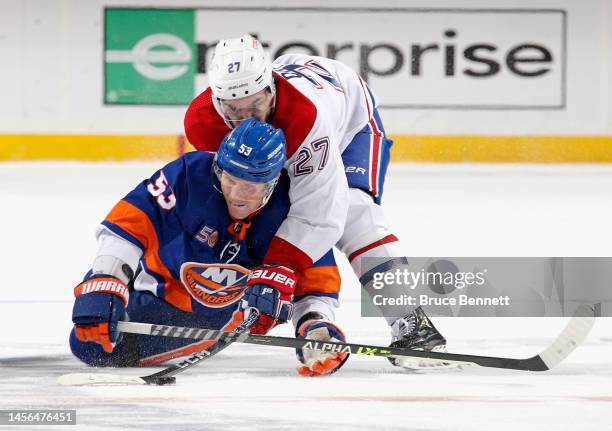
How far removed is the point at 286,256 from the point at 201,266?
0.20 m

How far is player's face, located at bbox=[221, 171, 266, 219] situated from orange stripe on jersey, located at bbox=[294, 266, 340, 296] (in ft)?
0.91

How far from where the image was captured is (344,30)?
783cm

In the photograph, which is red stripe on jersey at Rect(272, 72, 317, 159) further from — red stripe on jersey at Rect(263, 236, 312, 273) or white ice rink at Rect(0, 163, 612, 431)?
white ice rink at Rect(0, 163, 612, 431)

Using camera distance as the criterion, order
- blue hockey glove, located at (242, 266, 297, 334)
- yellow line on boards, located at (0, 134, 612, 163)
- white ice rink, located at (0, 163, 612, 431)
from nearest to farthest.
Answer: white ice rink, located at (0, 163, 612, 431), blue hockey glove, located at (242, 266, 297, 334), yellow line on boards, located at (0, 134, 612, 163)

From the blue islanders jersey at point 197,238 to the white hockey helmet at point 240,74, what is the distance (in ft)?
0.69

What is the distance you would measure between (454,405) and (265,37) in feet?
18.7

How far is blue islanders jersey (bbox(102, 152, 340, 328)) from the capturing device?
265 centimetres

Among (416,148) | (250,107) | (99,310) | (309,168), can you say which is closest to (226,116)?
(250,107)

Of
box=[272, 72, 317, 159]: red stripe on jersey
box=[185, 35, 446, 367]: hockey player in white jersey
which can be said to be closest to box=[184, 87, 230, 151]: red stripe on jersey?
box=[185, 35, 446, 367]: hockey player in white jersey

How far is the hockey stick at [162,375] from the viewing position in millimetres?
2488

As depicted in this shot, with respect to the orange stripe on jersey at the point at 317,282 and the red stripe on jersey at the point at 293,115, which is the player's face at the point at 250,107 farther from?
the orange stripe on jersey at the point at 317,282

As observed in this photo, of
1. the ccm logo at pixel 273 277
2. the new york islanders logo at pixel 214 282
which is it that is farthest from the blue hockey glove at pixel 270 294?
the new york islanders logo at pixel 214 282

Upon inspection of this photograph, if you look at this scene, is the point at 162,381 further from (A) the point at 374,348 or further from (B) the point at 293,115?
(B) the point at 293,115

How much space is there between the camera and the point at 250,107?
9.21 feet
